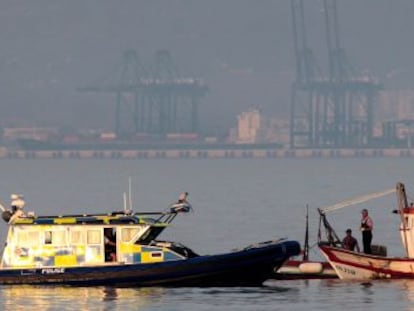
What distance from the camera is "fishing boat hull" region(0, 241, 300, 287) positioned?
58906mm

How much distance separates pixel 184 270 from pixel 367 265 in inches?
225

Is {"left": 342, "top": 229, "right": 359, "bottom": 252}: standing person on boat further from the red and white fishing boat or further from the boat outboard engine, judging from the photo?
the boat outboard engine

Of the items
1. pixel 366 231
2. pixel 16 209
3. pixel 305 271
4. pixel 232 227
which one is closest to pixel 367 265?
pixel 366 231

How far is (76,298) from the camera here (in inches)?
2269

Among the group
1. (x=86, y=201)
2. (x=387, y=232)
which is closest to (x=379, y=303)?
(x=387, y=232)

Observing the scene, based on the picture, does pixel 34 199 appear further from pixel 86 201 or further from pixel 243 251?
pixel 243 251

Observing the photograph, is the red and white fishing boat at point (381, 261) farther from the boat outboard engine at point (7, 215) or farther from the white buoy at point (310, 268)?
the boat outboard engine at point (7, 215)

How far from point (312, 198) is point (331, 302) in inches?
3253

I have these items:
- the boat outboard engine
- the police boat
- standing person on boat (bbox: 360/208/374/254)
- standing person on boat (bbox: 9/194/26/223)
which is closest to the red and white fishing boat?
standing person on boat (bbox: 360/208/374/254)

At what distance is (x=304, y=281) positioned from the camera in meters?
62.5

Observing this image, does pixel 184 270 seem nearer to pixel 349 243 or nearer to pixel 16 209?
pixel 16 209

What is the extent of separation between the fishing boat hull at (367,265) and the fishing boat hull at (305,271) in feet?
4.14

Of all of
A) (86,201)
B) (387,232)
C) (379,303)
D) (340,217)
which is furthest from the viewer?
(86,201)

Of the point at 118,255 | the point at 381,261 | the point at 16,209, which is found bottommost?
the point at 381,261
